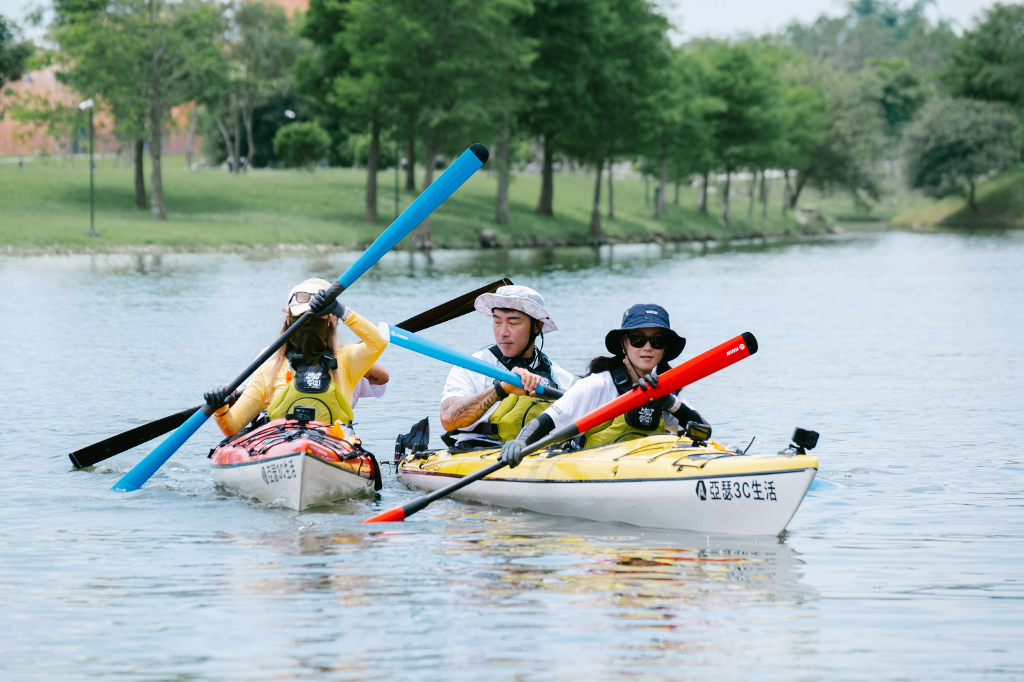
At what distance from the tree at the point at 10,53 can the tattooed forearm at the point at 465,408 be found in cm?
4715

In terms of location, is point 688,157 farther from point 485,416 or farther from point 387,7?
point 485,416

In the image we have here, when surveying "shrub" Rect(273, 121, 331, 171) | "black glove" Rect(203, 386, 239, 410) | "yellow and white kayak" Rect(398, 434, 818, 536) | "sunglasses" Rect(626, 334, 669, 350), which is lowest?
"yellow and white kayak" Rect(398, 434, 818, 536)

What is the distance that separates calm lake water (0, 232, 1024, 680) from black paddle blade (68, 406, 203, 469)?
0.54ft

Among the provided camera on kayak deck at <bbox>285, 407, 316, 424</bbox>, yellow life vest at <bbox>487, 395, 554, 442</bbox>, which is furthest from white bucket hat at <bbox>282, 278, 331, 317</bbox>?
yellow life vest at <bbox>487, 395, 554, 442</bbox>

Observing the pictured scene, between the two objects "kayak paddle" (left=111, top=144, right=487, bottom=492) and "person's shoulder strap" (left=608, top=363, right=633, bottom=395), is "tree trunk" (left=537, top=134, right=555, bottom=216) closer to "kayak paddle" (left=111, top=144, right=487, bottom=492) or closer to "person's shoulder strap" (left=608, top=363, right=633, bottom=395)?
"kayak paddle" (left=111, top=144, right=487, bottom=492)

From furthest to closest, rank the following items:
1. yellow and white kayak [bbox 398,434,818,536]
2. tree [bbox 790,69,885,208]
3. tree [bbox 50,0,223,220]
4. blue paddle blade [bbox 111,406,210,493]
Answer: tree [bbox 790,69,885,208] → tree [bbox 50,0,223,220] → blue paddle blade [bbox 111,406,210,493] → yellow and white kayak [bbox 398,434,818,536]

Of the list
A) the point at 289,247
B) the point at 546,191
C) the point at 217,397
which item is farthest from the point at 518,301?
the point at 546,191

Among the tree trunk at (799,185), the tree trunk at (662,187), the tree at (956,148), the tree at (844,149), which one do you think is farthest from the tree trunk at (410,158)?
the tree at (956,148)

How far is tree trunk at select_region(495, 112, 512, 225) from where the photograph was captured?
5124 cm

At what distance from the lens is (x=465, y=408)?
906 cm

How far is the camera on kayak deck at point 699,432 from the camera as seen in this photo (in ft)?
26.9

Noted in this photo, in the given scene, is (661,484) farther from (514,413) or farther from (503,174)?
(503,174)

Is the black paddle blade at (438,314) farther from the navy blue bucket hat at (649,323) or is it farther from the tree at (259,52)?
the tree at (259,52)

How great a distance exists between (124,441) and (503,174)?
41.5m
